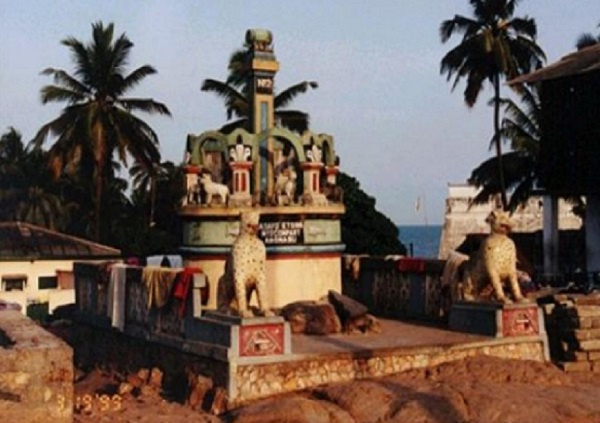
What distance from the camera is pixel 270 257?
766 inches

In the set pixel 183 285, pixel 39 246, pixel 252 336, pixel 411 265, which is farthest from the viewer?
pixel 39 246

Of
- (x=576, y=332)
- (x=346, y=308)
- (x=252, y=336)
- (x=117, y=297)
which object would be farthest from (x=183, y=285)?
(x=576, y=332)

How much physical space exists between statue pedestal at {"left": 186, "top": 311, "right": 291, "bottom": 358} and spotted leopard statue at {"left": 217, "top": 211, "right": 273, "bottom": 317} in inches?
20.7

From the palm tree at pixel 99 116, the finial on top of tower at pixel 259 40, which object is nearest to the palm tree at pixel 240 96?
the palm tree at pixel 99 116

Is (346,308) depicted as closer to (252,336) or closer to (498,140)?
(252,336)

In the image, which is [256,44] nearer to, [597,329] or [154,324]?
[154,324]

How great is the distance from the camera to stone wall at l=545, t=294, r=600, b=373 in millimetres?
16047

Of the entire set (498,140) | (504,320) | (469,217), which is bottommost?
(504,320)

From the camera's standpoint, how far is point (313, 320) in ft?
56.4

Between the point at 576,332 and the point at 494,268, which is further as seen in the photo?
the point at 494,268

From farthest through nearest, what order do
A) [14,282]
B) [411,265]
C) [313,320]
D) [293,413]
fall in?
[14,282]
[411,265]
[313,320]
[293,413]

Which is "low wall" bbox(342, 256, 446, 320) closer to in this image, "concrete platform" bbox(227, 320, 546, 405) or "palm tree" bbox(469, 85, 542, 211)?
"concrete platform" bbox(227, 320, 546, 405)

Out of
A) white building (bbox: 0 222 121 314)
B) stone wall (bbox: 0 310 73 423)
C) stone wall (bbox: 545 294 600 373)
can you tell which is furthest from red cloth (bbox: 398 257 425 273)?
white building (bbox: 0 222 121 314)

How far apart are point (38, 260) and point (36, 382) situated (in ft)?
78.8
